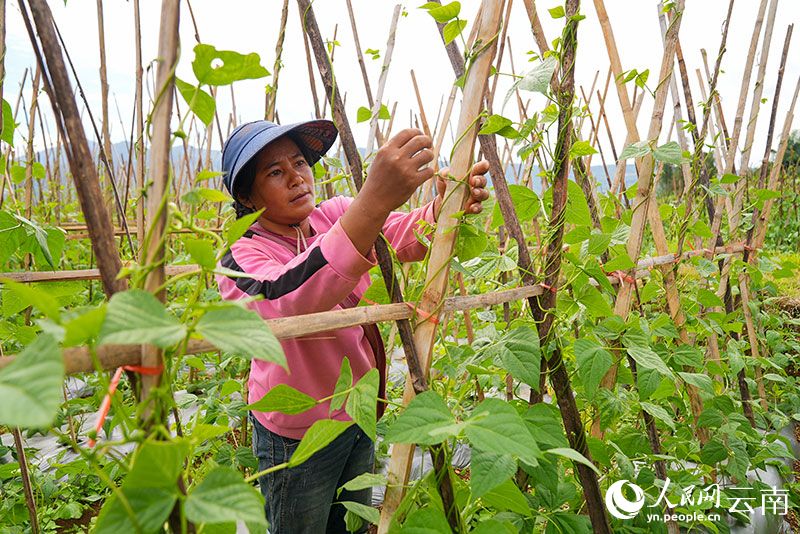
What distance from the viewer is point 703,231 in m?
1.37

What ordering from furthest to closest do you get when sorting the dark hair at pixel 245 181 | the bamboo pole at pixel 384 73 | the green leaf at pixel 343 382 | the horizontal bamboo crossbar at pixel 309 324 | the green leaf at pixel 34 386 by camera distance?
the bamboo pole at pixel 384 73 < the dark hair at pixel 245 181 < the green leaf at pixel 343 382 < the horizontal bamboo crossbar at pixel 309 324 < the green leaf at pixel 34 386

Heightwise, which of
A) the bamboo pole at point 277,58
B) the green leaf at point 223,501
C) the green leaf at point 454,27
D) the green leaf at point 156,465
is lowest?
the green leaf at point 223,501

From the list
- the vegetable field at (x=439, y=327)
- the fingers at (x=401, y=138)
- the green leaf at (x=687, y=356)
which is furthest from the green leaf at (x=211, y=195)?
the green leaf at (x=687, y=356)

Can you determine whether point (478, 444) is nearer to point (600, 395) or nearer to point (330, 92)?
point (330, 92)

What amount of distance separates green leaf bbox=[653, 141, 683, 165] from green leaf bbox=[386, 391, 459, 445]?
0.70m

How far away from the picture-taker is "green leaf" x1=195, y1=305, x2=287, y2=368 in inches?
13.3

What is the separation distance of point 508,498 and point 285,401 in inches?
14.3

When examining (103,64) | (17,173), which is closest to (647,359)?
(17,173)

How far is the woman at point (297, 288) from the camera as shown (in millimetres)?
751

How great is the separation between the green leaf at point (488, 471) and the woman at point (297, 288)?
0.30 metres

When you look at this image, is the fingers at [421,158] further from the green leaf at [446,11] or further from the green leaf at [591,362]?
the green leaf at [591,362]

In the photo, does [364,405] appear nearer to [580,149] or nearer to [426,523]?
[426,523]

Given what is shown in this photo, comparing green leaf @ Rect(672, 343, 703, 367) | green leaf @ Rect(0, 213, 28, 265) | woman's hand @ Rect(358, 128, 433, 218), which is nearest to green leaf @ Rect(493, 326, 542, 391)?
woman's hand @ Rect(358, 128, 433, 218)

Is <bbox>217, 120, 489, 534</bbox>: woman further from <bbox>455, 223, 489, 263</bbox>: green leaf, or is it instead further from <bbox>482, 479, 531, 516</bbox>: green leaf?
<bbox>482, 479, 531, 516</bbox>: green leaf
